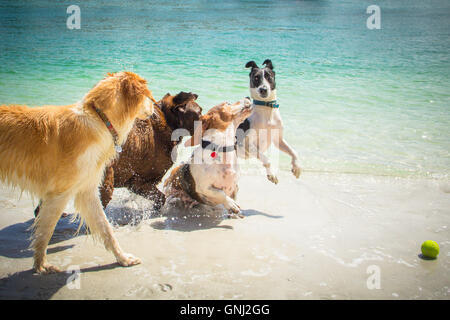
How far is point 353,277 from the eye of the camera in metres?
3.24

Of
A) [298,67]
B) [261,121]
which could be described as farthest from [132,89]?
[298,67]

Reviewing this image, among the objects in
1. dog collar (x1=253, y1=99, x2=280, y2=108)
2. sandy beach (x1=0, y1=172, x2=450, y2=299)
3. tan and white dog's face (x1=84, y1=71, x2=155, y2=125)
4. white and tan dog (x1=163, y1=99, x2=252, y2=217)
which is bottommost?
sandy beach (x1=0, y1=172, x2=450, y2=299)

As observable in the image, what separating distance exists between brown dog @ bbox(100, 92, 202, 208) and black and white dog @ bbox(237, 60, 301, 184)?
96cm

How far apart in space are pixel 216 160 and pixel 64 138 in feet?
5.95

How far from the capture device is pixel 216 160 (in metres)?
4.39

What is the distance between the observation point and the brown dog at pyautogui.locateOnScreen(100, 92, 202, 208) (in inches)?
167

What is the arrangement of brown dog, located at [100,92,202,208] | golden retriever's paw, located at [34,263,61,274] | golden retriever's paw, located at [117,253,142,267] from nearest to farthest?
golden retriever's paw, located at [34,263,61,274] → golden retriever's paw, located at [117,253,142,267] → brown dog, located at [100,92,202,208]

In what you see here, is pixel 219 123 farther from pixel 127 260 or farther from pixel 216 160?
pixel 127 260

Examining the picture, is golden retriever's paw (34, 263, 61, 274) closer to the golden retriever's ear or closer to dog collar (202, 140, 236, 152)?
the golden retriever's ear

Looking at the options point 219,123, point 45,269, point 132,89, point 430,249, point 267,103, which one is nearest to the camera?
point 132,89

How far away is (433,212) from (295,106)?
563 cm

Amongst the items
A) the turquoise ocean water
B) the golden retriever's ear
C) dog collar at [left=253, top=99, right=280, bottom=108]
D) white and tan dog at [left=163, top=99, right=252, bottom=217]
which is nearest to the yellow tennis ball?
white and tan dog at [left=163, top=99, right=252, bottom=217]

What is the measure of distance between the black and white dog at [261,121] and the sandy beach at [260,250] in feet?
1.86
